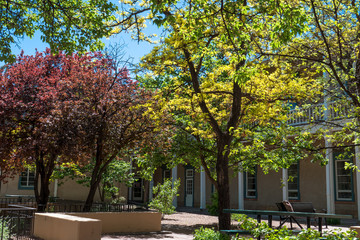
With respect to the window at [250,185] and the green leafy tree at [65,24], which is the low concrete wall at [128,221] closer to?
the green leafy tree at [65,24]

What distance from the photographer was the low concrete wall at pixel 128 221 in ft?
37.6

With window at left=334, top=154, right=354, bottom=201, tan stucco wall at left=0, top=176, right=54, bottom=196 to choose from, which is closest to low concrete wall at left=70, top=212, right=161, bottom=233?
window at left=334, top=154, right=354, bottom=201

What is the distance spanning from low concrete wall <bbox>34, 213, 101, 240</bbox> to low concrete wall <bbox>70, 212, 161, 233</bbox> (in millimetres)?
1194

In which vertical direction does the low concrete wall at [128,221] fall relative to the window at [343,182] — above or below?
below

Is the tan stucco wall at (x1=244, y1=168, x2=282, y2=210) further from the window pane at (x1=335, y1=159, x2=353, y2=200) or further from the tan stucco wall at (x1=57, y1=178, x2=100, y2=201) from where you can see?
the tan stucco wall at (x1=57, y1=178, x2=100, y2=201)

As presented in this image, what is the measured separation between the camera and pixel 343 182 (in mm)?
17281

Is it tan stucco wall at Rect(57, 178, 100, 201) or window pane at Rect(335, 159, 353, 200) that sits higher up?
window pane at Rect(335, 159, 353, 200)

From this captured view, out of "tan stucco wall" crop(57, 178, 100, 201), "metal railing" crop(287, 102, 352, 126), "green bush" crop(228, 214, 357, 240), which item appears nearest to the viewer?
→ "green bush" crop(228, 214, 357, 240)

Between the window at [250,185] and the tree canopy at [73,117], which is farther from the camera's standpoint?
the window at [250,185]

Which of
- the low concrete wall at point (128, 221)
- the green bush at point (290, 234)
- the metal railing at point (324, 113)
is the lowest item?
the low concrete wall at point (128, 221)

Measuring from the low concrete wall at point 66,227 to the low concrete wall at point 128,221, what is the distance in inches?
47.0

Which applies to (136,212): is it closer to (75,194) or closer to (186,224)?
(186,224)

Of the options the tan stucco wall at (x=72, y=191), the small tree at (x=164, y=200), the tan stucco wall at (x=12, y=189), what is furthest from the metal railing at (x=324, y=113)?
the tan stucco wall at (x=12, y=189)

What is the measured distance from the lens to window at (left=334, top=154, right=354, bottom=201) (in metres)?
16.9
